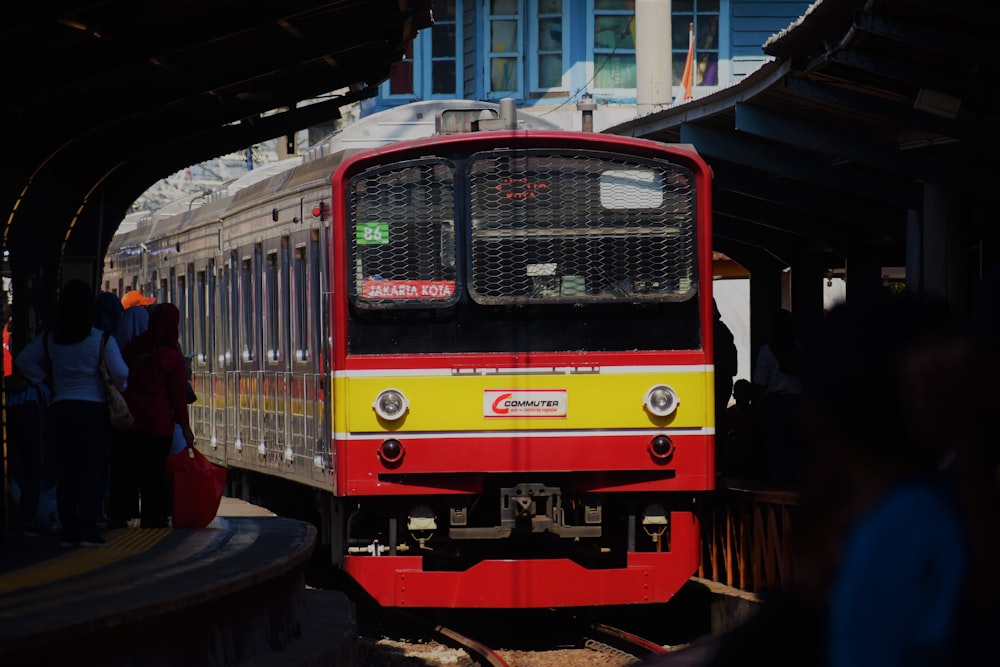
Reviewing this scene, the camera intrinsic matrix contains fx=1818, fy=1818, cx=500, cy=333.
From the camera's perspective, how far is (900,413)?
2.16 meters

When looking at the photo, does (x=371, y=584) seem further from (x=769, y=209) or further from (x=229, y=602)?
(x=769, y=209)

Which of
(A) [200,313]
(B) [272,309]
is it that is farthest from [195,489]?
(A) [200,313]

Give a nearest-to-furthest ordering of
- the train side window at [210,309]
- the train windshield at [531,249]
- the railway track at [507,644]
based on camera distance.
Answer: the railway track at [507,644], the train windshield at [531,249], the train side window at [210,309]

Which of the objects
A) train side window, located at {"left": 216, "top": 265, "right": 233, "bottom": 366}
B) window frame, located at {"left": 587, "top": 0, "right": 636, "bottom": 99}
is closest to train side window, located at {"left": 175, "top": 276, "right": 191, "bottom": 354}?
train side window, located at {"left": 216, "top": 265, "right": 233, "bottom": 366}

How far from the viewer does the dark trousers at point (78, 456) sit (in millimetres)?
9062

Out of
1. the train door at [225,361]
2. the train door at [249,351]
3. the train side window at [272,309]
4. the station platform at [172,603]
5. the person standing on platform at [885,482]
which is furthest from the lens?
the train door at [225,361]

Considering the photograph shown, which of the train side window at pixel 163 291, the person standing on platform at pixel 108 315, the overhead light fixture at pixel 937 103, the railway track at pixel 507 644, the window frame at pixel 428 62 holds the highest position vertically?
the window frame at pixel 428 62

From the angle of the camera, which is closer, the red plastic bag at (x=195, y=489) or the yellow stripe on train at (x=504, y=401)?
the red plastic bag at (x=195, y=489)

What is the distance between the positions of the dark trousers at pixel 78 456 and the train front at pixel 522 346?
5.81 feet

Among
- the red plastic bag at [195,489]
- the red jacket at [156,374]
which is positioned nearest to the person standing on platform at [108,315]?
the red jacket at [156,374]

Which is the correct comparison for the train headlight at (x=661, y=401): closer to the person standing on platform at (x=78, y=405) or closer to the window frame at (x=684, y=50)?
the person standing on platform at (x=78, y=405)

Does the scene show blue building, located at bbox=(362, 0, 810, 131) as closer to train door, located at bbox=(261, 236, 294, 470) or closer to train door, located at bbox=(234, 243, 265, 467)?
train door, located at bbox=(234, 243, 265, 467)

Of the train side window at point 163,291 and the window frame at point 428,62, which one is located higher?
the window frame at point 428,62

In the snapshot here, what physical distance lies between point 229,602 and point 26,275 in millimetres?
3552
